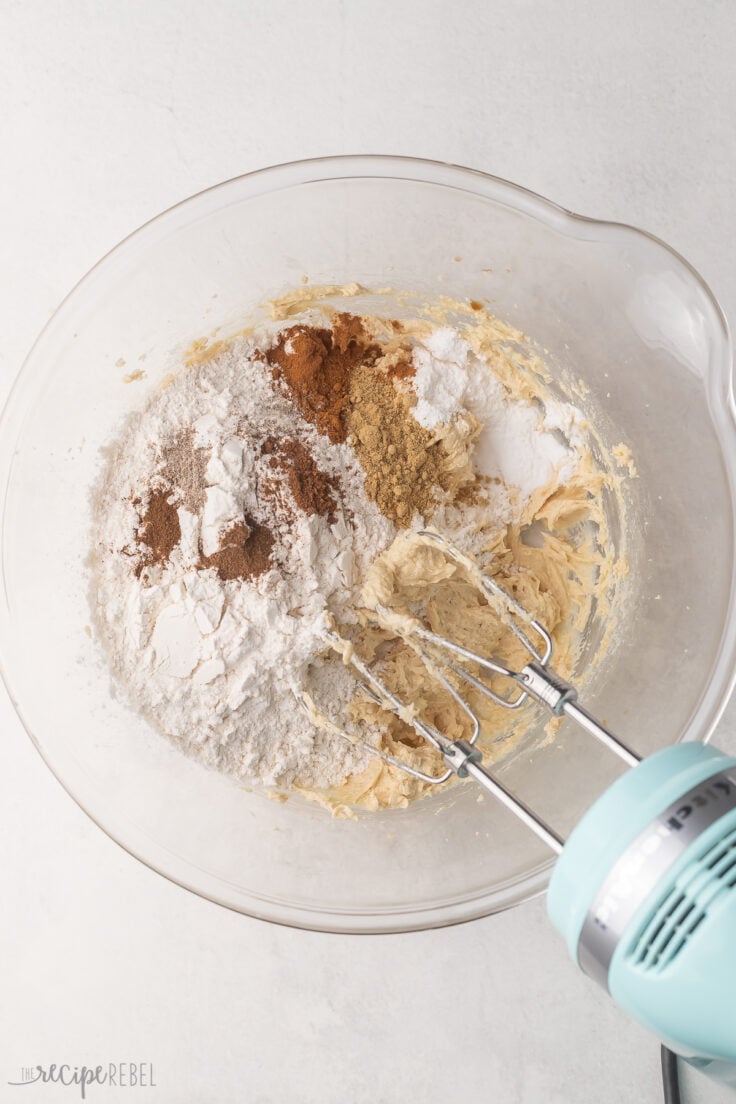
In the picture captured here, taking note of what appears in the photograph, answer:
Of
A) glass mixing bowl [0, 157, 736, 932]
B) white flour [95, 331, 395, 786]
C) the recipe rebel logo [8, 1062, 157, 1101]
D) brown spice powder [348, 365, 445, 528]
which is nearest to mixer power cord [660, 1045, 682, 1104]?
glass mixing bowl [0, 157, 736, 932]

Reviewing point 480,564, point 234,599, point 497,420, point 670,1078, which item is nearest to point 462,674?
point 480,564

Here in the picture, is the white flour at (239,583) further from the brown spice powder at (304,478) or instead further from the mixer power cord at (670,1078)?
the mixer power cord at (670,1078)

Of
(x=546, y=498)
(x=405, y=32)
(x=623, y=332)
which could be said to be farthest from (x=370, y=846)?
(x=405, y=32)

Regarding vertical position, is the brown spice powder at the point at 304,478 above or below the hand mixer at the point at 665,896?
above

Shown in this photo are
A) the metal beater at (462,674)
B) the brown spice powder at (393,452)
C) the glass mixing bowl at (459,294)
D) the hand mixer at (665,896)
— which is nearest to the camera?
the hand mixer at (665,896)

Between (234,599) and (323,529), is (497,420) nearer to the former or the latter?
(323,529)

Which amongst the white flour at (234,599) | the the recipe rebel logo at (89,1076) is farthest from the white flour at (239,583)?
the the recipe rebel logo at (89,1076)
